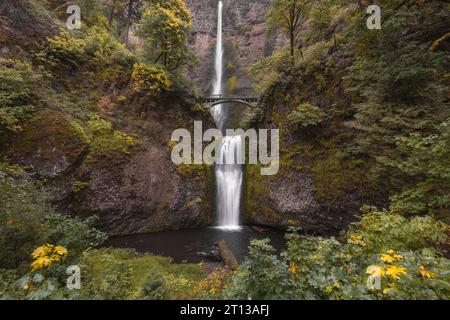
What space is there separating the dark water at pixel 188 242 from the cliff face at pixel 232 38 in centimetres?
2231

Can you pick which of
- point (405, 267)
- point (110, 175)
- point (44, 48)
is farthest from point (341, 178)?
point (44, 48)

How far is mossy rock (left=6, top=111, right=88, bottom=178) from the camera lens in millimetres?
8531

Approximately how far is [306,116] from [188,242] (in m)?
8.49

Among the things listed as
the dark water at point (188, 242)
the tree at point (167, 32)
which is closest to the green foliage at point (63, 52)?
the tree at point (167, 32)

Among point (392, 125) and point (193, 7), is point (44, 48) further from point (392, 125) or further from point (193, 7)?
point (193, 7)

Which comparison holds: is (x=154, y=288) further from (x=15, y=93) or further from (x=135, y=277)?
(x=15, y=93)

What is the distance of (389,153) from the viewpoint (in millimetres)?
6918

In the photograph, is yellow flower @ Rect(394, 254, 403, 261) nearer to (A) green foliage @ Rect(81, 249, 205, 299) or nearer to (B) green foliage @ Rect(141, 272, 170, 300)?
(A) green foliage @ Rect(81, 249, 205, 299)

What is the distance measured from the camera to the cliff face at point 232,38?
31.3 metres

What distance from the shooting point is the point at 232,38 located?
110 ft

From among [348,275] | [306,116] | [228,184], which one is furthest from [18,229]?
[228,184]

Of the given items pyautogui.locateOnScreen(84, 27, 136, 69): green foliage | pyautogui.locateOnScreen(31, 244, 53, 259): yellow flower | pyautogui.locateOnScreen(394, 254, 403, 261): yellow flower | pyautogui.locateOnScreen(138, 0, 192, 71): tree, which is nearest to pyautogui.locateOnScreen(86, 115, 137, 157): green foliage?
pyautogui.locateOnScreen(84, 27, 136, 69): green foliage

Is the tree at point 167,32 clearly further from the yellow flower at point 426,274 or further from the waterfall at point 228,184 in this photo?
the yellow flower at point 426,274
